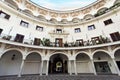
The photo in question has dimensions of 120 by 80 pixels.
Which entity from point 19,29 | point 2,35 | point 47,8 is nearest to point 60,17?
point 47,8

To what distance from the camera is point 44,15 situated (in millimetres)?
17859

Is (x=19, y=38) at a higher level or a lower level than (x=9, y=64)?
higher

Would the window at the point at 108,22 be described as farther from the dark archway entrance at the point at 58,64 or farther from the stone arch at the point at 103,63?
the dark archway entrance at the point at 58,64

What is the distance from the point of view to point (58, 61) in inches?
565

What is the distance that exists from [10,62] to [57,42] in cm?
803

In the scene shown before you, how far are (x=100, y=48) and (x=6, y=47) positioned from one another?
12.4 meters

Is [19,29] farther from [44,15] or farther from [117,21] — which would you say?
[117,21]

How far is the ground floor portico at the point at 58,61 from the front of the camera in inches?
415

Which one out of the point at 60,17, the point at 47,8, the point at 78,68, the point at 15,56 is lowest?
the point at 78,68

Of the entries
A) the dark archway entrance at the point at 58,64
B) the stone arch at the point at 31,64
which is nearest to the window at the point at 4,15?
the stone arch at the point at 31,64

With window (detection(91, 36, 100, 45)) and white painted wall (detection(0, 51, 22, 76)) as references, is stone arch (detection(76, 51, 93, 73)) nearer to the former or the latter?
window (detection(91, 36, 100, 45))

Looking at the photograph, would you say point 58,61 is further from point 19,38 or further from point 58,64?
point 19,38

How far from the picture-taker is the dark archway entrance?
13.7 meters

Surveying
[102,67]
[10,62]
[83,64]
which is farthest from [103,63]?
[10,62]
